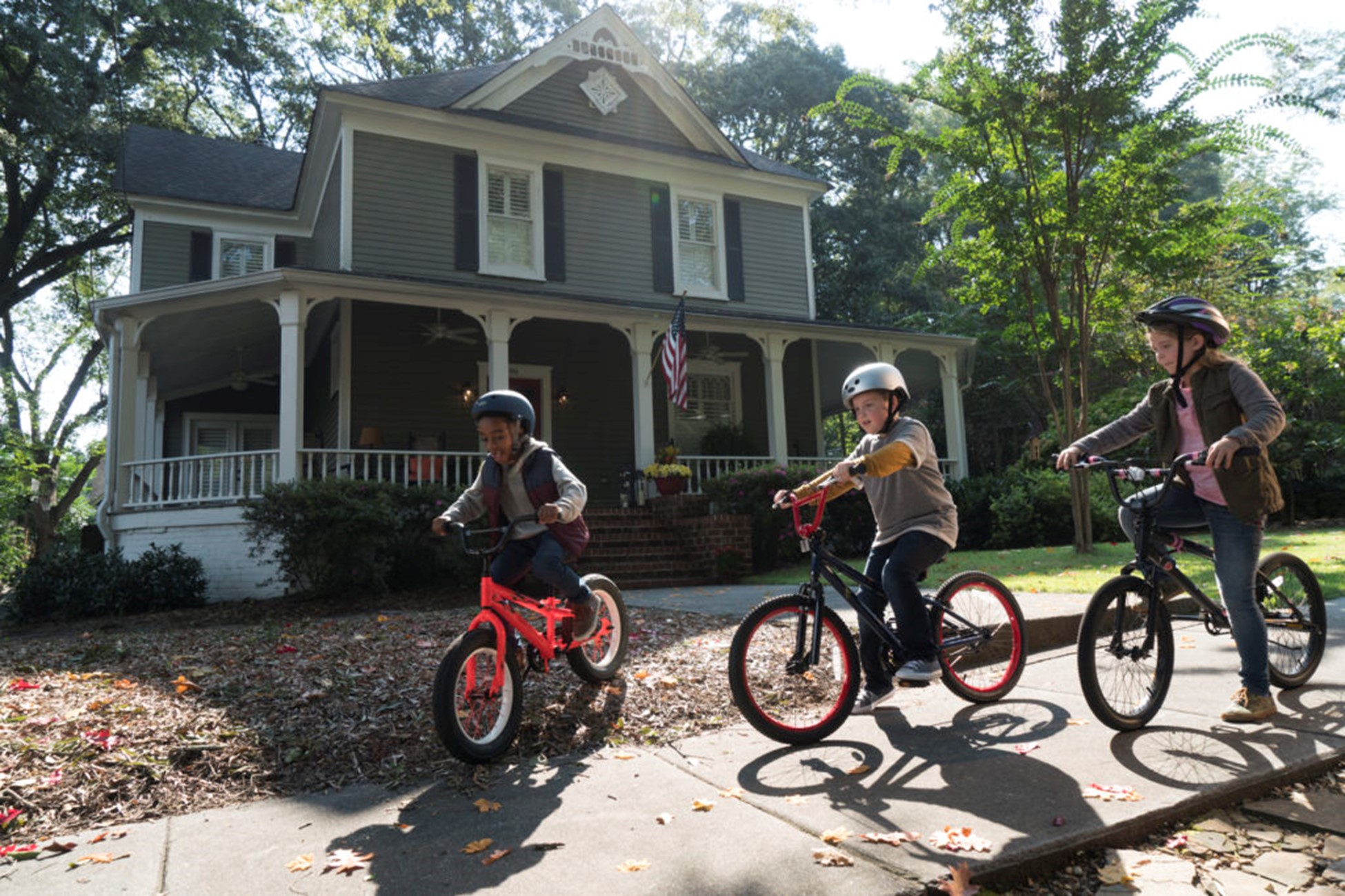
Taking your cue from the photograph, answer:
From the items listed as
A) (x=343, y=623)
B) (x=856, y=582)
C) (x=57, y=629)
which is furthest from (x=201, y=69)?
(x=856, y=582)

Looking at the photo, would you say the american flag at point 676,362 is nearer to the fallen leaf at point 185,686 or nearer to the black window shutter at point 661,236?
the black window shutter at point 661,236

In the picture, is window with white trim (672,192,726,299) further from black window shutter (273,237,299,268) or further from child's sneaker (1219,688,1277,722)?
child's sneaker (1219,688,1277,722)

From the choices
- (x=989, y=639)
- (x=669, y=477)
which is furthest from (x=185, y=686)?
(x=669, y=477)

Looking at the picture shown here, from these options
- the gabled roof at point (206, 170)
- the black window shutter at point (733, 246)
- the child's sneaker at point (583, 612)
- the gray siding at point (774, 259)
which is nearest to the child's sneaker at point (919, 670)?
the child's sneaker at point (583, 612)

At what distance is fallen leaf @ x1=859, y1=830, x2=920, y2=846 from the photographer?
246 centimetres

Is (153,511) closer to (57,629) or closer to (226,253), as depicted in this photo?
(57,629)

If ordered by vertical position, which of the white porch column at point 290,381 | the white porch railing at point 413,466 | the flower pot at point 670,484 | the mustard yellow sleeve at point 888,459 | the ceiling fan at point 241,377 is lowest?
the mustard yellow sleeve at point 888,459

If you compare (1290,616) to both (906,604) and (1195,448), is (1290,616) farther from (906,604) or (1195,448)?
(906,604)

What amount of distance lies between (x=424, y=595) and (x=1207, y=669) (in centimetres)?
750

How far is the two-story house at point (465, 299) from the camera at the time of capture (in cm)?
1138

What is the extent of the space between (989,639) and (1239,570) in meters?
1.12

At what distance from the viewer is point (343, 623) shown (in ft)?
22.7

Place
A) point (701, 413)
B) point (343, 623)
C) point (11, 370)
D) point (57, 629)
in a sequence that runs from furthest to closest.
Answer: point (11, 370) → point (701, 413) → point (57, 629) → point (343, 623)

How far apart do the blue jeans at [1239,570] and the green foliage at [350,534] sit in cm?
760
